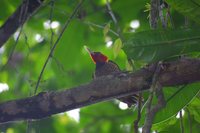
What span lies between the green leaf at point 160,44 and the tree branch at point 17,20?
126cm

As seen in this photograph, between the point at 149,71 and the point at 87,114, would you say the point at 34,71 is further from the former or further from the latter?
the point at 149,71

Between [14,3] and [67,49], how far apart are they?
58 centimetres

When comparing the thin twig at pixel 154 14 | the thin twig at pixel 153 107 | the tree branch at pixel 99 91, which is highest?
the thin twig at pixel 154 14

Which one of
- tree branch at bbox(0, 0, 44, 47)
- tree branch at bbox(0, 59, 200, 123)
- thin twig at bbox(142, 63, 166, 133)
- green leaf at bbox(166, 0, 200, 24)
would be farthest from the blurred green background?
thin twig at bbox(142, 63, 166, 133)

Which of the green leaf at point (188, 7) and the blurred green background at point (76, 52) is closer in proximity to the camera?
the green leaf at point (188, 7)

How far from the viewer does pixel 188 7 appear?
7.43 ft

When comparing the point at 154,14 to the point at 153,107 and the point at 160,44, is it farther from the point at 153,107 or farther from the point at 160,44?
the point at 153,107

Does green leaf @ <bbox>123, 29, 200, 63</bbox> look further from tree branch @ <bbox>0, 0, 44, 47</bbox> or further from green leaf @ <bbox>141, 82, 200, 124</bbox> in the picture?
tree branch @ <bbox>0, 0, 44, 47</bbox>

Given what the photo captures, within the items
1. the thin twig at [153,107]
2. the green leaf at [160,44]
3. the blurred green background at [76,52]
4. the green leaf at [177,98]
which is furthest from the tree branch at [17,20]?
the thin twig at [153,107]

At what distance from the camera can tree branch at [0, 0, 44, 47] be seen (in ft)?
10.8

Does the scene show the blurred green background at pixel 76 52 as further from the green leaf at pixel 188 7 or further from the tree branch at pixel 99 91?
the green leaf at pixel 188 7

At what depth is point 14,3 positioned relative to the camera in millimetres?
3986

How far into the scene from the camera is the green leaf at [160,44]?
2.16 metres

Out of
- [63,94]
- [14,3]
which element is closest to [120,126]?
[14,3]
